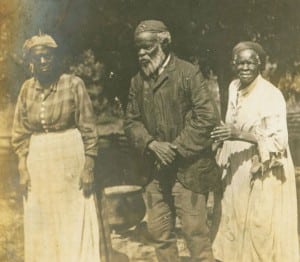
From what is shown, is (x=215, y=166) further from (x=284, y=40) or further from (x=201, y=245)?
(x=284, y=40)

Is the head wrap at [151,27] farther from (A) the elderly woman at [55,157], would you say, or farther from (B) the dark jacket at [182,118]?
(A) the elderly woman at [55,157]

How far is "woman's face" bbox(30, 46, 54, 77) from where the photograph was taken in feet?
16.8

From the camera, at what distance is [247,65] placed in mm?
5016

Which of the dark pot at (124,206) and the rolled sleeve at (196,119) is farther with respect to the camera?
the dark pot at (124,206)

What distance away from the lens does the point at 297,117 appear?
5023mm

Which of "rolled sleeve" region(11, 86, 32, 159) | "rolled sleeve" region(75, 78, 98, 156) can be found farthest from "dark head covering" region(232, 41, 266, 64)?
"rolled sleeve" region(11, 86, 32, 159)

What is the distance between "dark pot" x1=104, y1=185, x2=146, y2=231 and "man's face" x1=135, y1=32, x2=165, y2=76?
91cm

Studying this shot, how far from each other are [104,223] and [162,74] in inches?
48.8

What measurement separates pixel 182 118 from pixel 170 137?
170 mm

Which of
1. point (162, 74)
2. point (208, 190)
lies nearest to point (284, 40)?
point (162, 74)

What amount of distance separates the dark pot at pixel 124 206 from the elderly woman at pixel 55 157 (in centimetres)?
13

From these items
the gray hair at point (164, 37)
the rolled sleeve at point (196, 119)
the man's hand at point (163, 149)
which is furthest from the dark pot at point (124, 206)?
the gray hair at point (164, 37)

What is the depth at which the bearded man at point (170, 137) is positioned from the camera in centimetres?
498

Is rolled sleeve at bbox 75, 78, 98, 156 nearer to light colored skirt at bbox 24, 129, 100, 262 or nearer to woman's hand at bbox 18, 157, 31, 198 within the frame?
light colored skirt at bbox 24, 129, 100, 262
